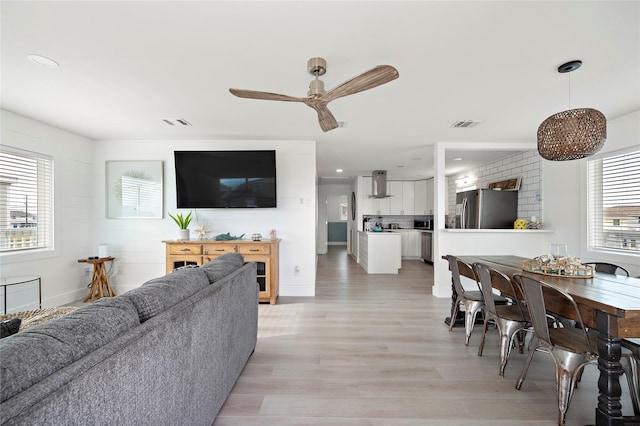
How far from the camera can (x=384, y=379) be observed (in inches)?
85.6

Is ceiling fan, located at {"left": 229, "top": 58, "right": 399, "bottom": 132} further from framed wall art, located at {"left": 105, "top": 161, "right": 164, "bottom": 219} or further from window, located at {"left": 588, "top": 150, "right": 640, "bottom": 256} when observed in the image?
window, located at {"left": 588, "top": 150, "right": 640, "bottom": 256}

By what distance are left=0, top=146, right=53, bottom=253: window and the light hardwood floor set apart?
3.08 m

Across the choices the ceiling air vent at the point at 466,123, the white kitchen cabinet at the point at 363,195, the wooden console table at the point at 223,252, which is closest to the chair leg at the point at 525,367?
the ceiling air vent at the point at 466,123

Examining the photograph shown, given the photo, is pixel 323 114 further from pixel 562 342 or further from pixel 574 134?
pixel 562 342

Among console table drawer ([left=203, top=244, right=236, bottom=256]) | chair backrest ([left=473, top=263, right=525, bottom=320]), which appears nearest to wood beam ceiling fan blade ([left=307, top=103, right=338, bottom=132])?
chair backrest ([left=473, top=263, right=525, bottom=320])

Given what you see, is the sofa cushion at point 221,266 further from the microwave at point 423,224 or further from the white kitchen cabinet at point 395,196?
the microwave at point 423,224

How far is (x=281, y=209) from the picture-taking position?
4582 mm

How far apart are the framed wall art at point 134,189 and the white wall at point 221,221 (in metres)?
0.09

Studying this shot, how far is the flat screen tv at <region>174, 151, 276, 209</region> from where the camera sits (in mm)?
4355

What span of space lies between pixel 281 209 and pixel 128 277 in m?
2.63

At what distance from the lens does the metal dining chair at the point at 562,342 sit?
1696 millimetres

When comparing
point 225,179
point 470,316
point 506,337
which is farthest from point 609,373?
point 225,179

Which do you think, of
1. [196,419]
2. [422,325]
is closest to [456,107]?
[422,325]

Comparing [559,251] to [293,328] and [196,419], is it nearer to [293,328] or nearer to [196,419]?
[293,328]
